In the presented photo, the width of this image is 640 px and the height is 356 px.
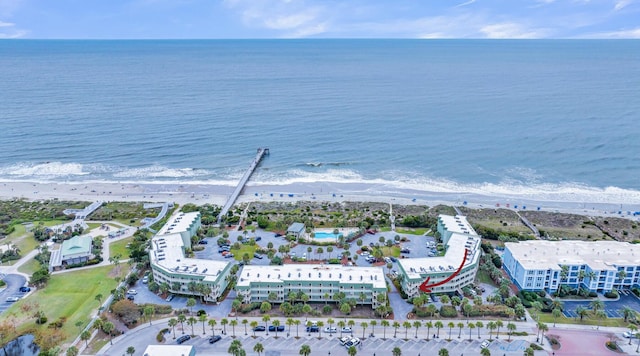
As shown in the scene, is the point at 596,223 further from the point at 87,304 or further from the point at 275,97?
the point at 275,97

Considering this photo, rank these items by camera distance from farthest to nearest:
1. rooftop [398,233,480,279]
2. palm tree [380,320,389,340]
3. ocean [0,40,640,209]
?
ocean [0,40,640,209] < rooftop [398,233,480,279] < palm tree [380,320,389,340]

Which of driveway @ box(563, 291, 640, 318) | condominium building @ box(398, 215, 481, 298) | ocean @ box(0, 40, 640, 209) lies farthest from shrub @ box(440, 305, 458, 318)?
ocean @ box(0, 40, 640, 209)

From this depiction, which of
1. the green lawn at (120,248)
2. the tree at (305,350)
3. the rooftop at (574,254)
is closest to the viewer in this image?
the tree at (305,350)

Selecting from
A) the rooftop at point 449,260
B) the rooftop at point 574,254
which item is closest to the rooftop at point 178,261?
the rooftop at point 449,260

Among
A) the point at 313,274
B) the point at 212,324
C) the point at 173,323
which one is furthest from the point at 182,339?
the point at 313,274

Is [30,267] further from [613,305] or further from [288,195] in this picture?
[613,305]

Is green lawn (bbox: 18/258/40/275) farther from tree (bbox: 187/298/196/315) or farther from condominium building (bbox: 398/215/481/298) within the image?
condominium building (bbox: 398/215/481/298)

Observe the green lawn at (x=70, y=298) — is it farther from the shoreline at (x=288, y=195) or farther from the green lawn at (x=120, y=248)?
the shoreline at (x=288, y=195)
